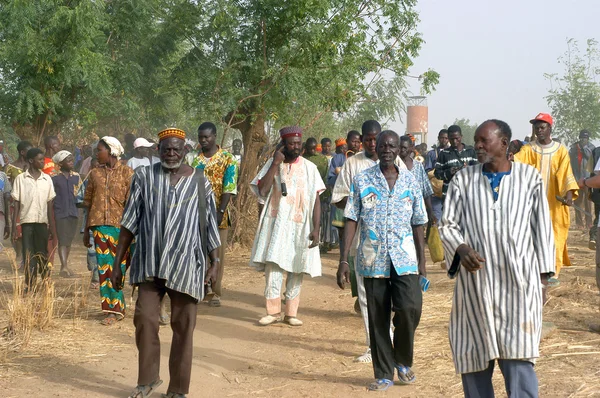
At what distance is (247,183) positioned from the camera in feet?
44.9

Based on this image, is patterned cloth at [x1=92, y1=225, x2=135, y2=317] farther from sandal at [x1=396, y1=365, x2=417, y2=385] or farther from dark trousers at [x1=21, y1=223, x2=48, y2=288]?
sandal at [x1=396, y1=365, x2=417, y2=385]

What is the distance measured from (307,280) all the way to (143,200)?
Result: 6105mm

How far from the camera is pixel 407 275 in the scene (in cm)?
607

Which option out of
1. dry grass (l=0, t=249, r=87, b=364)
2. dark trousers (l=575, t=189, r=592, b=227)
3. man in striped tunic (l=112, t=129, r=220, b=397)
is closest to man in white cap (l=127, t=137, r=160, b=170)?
dry grass (l=0, t=249, r=87, b=364)

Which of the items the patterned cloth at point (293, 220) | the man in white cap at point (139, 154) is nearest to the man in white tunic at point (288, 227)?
the patterned cloth at point (293, 220)

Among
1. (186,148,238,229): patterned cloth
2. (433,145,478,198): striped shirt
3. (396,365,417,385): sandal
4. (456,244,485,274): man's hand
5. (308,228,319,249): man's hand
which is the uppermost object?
(433,145,478,198): striped shirt

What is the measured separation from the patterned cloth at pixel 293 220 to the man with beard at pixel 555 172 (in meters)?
2.59

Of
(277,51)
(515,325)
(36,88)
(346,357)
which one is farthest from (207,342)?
(36,88)

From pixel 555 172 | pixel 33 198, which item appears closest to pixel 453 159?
Answer: pixel 555 172

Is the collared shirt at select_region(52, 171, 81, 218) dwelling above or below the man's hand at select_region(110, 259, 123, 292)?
above

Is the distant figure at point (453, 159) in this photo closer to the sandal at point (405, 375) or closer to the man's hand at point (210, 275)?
the sandal at point (405, 375)

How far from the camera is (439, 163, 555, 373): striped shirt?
443 centimetres

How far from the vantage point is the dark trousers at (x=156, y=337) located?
5.69 m

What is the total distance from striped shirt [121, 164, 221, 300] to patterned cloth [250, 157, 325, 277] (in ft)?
8.50
